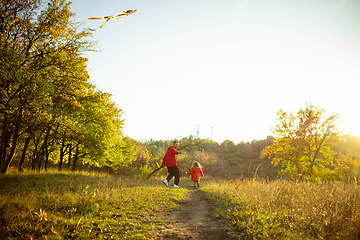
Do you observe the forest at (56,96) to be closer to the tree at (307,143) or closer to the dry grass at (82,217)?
the tree at (307,143)

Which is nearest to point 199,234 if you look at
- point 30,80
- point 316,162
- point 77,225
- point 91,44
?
point 77,225

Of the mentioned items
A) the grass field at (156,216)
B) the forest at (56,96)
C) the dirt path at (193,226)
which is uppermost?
the forest at (56,96)

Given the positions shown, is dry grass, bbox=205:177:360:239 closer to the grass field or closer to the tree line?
the grass field

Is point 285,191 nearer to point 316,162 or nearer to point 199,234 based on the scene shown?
point 199,234

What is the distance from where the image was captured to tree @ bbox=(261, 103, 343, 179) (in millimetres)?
14336

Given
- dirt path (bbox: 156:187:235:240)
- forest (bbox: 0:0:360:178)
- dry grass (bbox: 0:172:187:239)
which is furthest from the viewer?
forest (bbox: 0:0:360:178)

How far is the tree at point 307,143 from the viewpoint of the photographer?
47.0 feet

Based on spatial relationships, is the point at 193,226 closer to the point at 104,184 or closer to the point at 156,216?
the point at 156,216

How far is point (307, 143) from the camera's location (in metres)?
14.8

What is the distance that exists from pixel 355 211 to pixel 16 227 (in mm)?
7886

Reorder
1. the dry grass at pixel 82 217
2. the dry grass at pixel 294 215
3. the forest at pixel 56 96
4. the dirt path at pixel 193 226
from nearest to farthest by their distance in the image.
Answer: the dry grass at pixel 82 217 < the dry grass at pixel 294 215 < the dirt path at pixel 193 226 < the forest at pixel 56 96

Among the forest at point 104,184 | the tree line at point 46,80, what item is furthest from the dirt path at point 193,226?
the tree line at point 46,80

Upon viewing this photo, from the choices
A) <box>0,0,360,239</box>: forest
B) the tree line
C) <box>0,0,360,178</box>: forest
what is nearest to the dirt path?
<box>0,0,360,239</box>: forest

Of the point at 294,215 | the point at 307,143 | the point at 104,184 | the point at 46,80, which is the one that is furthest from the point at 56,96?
the point at 307,143
